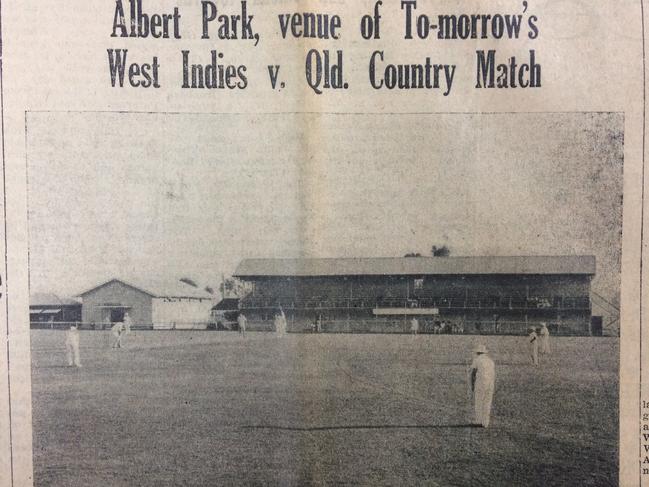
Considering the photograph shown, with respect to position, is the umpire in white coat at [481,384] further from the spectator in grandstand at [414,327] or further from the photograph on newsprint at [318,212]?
the spectator in grandstand at [414,327]

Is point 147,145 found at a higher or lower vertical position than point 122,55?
lower

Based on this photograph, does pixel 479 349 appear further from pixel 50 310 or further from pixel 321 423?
pixel 50 310

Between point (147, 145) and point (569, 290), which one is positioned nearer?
point (569, 290)

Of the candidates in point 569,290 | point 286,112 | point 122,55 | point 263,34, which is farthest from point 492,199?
point 122,55

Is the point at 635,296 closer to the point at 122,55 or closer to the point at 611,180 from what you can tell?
the point at 611,180

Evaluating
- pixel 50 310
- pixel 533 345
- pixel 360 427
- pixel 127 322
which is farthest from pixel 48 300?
pixel 533 345

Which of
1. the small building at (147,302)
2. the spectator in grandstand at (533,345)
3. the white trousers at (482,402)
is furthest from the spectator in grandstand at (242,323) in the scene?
the spectator in grandstand at (533,345)
